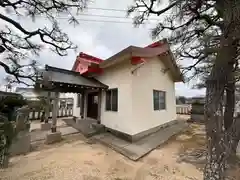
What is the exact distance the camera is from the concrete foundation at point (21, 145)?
5045 millimetres

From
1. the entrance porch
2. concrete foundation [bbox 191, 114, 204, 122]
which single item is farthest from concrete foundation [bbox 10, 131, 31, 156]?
concrete foundation [bbox 191, 114, 204, 122]

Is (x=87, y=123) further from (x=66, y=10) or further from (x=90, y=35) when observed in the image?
(x=66, y=10)

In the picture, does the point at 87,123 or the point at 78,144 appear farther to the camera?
the point at 87,123

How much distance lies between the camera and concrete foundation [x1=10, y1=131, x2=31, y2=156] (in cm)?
504

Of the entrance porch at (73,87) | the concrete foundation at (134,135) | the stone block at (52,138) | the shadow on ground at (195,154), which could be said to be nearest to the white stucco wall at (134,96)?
the concrete foundation at (134,135)

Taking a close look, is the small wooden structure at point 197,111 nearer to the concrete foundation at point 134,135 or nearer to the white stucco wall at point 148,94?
the white stucco wall at point 148,94

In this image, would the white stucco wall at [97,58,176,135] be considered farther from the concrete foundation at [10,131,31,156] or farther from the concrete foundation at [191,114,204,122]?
the concrete foundation at [191,114,204,122]

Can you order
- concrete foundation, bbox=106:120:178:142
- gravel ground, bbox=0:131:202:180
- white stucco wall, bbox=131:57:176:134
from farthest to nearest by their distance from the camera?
white stucco wall, bbox=131:57:176:134 → concrete foundation, bbox=106:120:178:142 → gravel ground, bbox=0:131:202:180

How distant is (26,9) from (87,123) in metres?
6.10

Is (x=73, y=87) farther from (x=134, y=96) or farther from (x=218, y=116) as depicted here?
(x=218, y=116)

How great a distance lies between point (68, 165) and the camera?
13.6ft

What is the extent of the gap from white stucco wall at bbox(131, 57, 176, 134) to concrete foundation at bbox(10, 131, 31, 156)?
3.98 m

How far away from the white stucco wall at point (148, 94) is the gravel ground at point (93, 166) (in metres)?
1.71

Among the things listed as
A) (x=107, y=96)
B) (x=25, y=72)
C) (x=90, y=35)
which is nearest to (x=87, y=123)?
(x=107, y=96)
